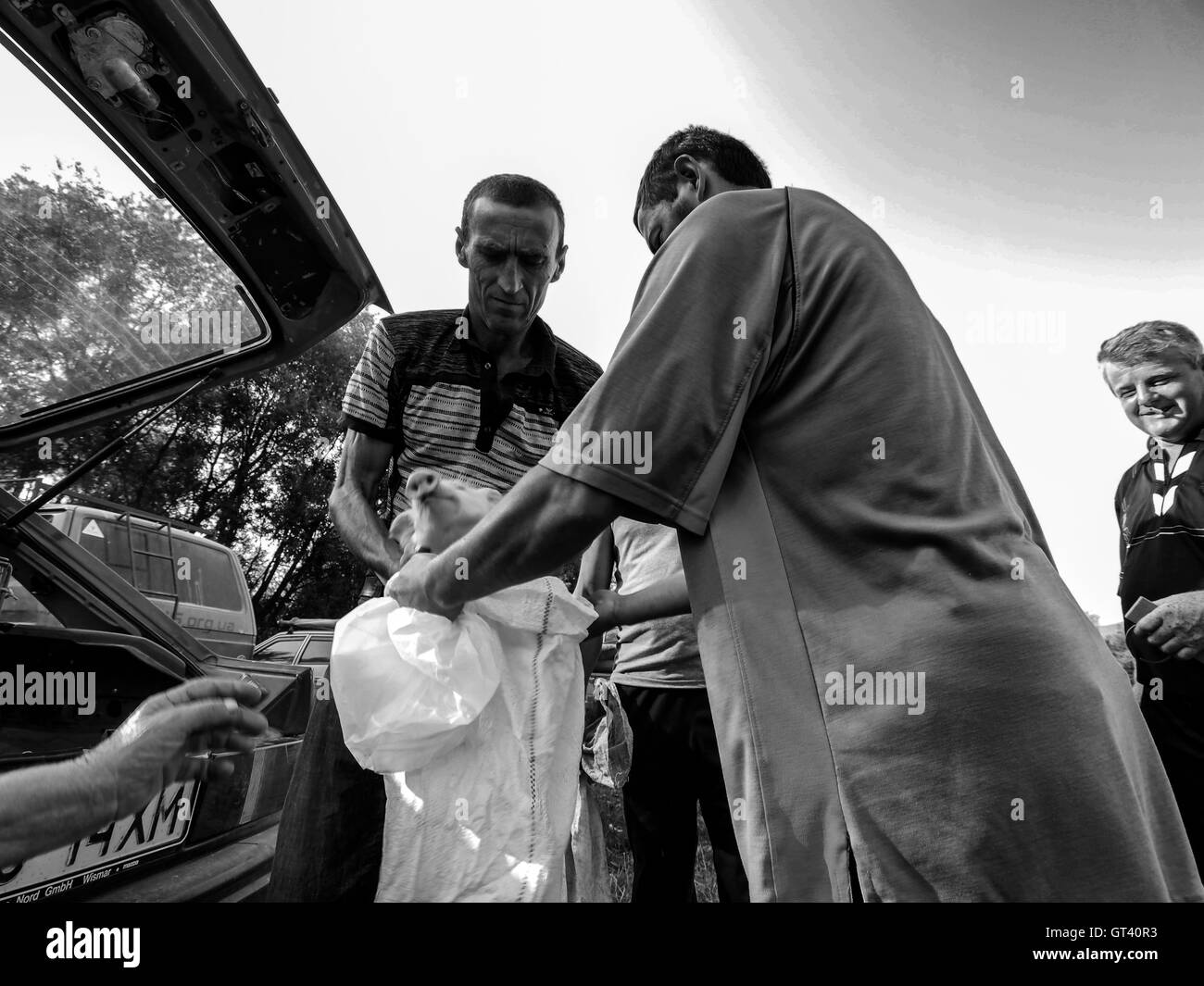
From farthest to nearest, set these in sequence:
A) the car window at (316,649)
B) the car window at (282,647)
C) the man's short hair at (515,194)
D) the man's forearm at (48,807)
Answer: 1. the car window at (282,647)
2. the car window at (316,649)
3. the man's short hair at (515,194)
4. the man's forearm at (48,807)

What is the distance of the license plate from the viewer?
1.74 metres

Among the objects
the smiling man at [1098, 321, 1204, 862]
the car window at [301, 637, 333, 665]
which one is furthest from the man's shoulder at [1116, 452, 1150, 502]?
the car window at [301, 637, 333, 665]

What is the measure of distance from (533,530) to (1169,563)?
8.43 ft

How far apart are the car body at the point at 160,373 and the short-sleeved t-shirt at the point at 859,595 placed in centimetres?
146

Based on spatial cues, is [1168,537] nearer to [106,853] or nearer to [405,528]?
[405,528]

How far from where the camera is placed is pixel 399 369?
2.11 meters

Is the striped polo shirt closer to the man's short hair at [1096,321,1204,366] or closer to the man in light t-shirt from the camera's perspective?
the man in light t-shirt

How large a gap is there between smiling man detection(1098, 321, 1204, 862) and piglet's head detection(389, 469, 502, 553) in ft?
7.25

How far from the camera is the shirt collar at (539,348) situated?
87.7 inches

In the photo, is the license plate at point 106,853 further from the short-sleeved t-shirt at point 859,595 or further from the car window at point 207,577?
the car window at point 207,577

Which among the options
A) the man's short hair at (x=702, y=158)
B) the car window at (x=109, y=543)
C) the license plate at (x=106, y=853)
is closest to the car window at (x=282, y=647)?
the car window at (x=109, y=543)

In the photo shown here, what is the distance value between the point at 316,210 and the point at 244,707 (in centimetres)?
157
